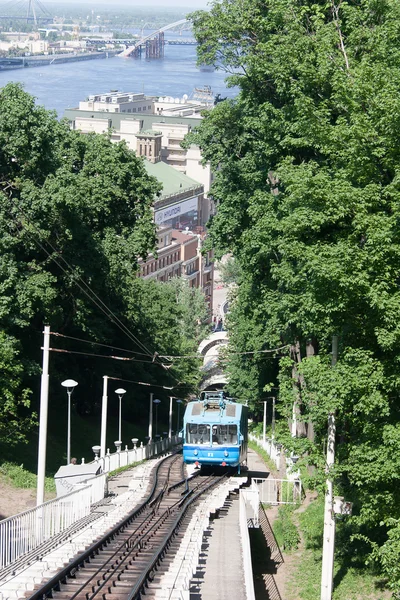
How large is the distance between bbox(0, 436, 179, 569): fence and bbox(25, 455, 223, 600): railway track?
3.35 ft

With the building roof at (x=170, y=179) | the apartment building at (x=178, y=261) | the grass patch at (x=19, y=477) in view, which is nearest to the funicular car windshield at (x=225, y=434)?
the grass patch at (x=19, y=477)

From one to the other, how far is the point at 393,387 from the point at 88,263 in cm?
2047

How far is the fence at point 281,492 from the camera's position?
31.5 m

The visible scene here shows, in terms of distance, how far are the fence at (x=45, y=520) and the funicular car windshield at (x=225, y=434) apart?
253 inches

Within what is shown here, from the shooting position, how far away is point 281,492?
33156 mm

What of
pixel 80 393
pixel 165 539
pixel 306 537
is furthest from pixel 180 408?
pixel 165 539

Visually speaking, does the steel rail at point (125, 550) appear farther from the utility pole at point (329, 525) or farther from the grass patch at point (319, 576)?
the utility pole at point (329, 525)

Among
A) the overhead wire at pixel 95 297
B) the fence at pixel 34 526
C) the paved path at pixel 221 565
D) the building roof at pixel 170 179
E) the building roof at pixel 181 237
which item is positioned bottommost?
the paved path at pixel 221 565

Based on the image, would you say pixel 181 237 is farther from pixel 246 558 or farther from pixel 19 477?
pixel 246 558

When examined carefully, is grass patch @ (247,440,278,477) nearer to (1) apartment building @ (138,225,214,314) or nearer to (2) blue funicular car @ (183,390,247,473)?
(2) blue funicular car @ (183,390,247,473)

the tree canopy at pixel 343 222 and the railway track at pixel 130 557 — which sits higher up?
the tree canopy at pixel 343 222

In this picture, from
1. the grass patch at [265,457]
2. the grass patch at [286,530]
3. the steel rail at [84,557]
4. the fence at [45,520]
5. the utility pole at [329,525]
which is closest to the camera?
the steel rail at [84,557]

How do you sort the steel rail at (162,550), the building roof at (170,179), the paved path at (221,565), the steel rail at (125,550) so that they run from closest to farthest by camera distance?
the steel rail at (162,550), the steel rail at (125,550), the paved path at (221,565), the building roof at (170,179)

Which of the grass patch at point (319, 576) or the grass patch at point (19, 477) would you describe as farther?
Result: the grass patch at point (19, 477)
